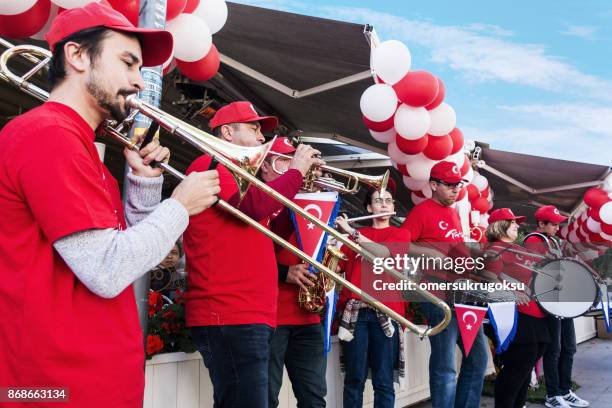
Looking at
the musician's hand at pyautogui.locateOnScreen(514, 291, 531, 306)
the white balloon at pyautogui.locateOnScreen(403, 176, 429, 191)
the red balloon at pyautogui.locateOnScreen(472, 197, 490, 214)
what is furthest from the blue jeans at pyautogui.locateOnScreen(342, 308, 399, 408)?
the red balloon at pyautogui.locateOnScreen(472, 197, 490, 214)

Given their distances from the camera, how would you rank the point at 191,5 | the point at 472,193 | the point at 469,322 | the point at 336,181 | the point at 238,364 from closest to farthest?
the point at 238,364
the point at 191,5
the point at 336,181
the point at 469,322
the point at 472,193

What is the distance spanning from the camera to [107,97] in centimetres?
159

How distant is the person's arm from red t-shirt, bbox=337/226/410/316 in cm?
287

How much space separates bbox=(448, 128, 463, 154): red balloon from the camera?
19.5ft

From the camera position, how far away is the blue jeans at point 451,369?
433 cm

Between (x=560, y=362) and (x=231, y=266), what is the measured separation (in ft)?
16.1

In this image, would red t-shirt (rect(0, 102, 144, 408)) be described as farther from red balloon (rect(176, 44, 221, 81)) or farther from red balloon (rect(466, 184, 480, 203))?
red balloon (rect(466, 184, 480, 203))

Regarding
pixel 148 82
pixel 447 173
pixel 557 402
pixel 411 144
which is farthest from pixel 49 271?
pixel 557 402

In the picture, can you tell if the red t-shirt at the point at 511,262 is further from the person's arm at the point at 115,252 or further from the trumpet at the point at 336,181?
the person's arm at the point at 115,252

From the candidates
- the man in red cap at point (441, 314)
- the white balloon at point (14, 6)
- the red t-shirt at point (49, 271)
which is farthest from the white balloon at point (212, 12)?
the red t-shirt at point (49, 271)

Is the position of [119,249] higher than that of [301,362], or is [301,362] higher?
[119,249]

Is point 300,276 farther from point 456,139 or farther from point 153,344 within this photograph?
point 456,139

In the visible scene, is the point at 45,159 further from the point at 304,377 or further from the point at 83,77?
the point at 304,377

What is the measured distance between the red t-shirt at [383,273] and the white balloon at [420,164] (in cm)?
143
